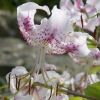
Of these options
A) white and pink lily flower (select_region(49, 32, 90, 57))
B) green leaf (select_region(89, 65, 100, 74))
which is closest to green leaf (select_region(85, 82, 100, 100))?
white and pink lily flower (select_region(49, 32, 90, 57))

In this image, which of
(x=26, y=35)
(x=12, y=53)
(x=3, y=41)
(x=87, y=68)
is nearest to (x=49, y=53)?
(x=26, y=35)

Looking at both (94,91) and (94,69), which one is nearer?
(94,91)

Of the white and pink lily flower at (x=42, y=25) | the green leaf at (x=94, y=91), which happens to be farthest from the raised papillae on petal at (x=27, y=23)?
the green leaf at (x=94, y=91)

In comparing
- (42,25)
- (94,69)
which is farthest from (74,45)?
(94,69)

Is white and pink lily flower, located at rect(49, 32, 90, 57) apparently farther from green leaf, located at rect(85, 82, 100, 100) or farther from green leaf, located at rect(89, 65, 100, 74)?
green leaf, located at rect(89, 65, 100, 74)

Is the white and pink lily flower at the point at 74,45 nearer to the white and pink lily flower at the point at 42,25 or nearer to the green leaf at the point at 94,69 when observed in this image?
the white and pink lily flower at the point at 42,25

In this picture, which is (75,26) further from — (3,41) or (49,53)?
(3,41)

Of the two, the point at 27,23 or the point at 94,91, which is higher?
the point at 27,23

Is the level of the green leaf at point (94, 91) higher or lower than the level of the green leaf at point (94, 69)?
lower

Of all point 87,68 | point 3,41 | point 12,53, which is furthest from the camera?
point 3,41

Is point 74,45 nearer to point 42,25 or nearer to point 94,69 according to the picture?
point 42,25

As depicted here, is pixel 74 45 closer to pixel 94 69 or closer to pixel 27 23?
pixel 27 23
